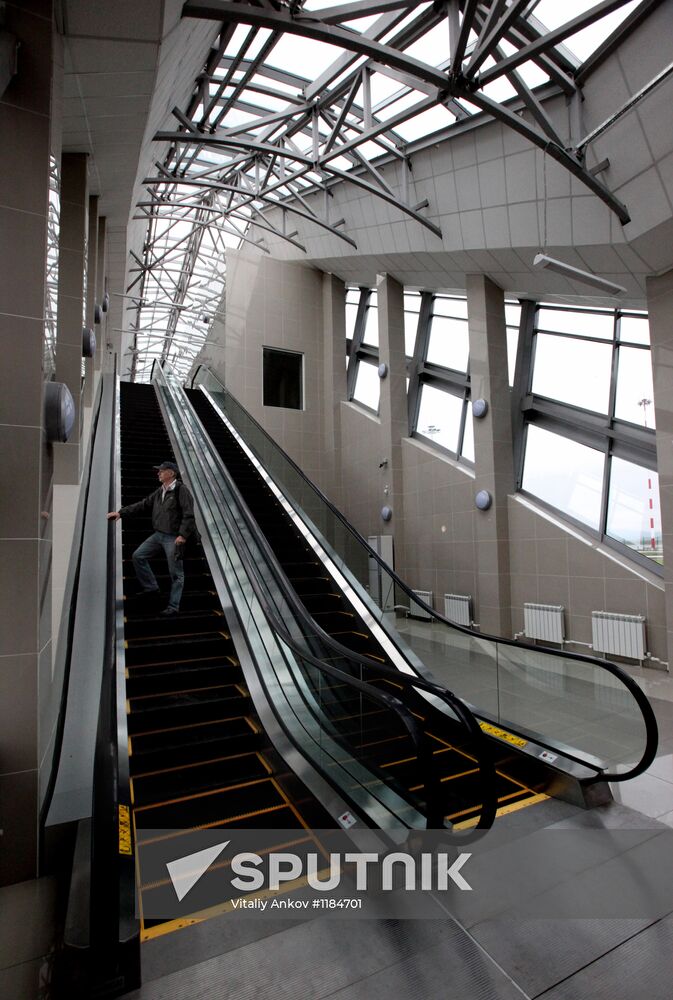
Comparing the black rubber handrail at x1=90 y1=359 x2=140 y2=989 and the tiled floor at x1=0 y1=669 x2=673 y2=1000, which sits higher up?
the black rubber handrail at x1=90 y1=359 x2=140 y2=989

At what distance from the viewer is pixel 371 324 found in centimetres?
1714

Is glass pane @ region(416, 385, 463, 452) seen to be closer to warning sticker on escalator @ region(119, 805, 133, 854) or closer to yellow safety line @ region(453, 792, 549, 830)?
yellow safety line @ region(453, 792, 549, 830)

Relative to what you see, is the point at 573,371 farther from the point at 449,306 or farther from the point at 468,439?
the point at 449,306

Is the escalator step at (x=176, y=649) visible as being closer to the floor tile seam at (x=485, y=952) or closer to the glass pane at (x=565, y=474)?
the floor tile seam at (x=485, y=952)

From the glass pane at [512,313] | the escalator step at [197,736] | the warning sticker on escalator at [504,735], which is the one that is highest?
the glass pane at [512,313]

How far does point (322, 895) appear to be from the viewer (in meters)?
3.07

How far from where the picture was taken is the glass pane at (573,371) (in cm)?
999

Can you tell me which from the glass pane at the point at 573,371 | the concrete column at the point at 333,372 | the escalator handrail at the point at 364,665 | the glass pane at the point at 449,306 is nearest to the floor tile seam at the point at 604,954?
the escalator handrail at the point at 364,665

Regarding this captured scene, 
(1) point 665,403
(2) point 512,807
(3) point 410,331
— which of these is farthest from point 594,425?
(2) point 512,807

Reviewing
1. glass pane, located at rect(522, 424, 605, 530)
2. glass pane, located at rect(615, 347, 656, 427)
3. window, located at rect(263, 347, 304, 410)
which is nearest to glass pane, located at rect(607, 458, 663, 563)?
glass pane, located at rect(522, 424, 605, 530)

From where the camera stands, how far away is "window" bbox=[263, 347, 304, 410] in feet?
56.3

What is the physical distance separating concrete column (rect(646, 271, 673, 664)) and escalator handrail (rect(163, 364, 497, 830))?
505 centimetres

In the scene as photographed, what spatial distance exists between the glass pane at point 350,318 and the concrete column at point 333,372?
0.25 meters

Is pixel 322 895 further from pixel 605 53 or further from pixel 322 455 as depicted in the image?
pixel 322 455
